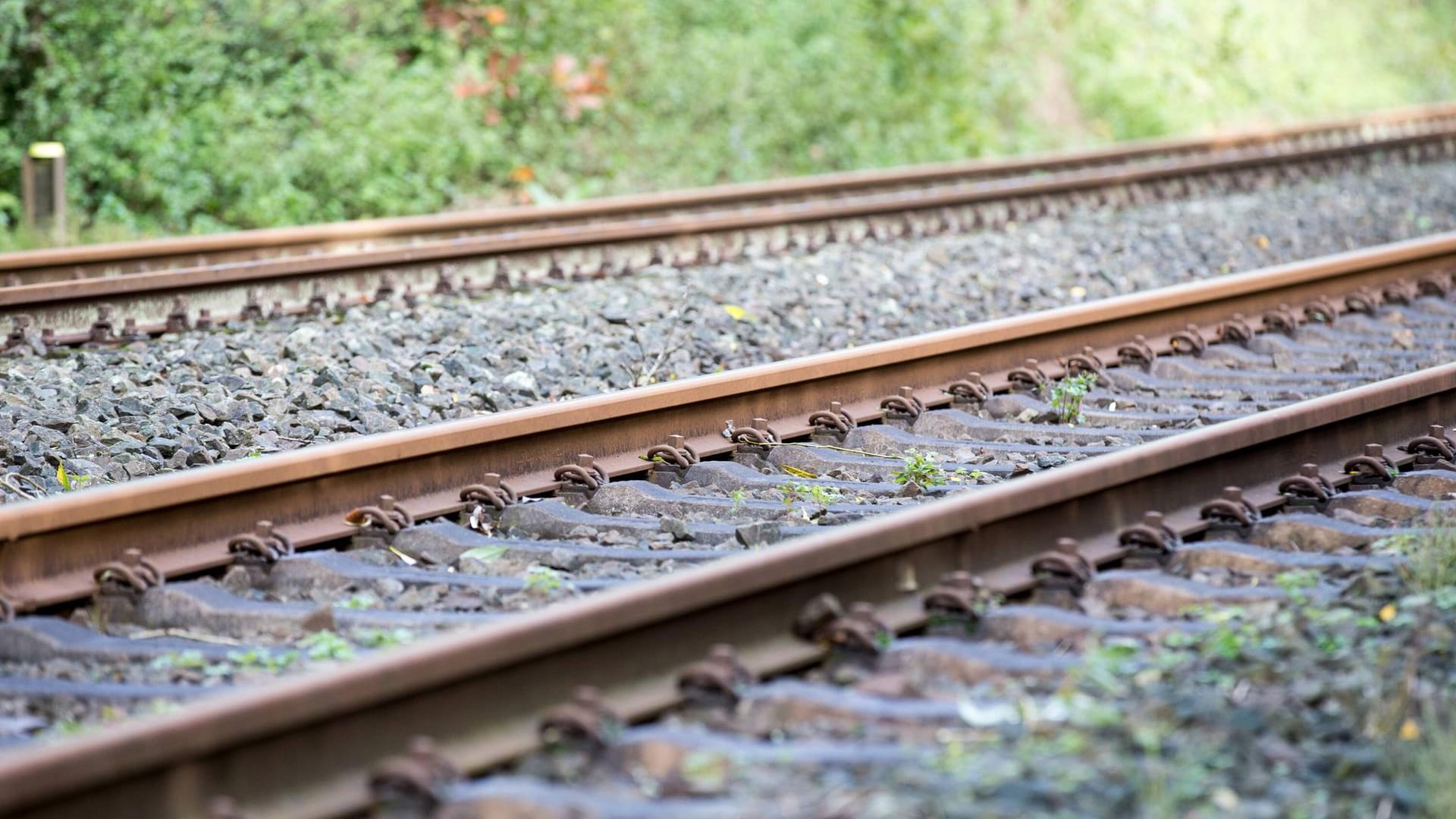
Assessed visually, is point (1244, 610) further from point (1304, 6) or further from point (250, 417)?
point (1304, 6)

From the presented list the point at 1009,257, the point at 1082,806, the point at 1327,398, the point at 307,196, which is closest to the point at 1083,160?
the point at 1009,257

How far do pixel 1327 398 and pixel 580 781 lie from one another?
3092 millimetres

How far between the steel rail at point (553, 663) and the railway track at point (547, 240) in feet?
15.7

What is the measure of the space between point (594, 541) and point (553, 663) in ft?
4.17

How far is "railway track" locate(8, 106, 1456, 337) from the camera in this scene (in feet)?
24.8

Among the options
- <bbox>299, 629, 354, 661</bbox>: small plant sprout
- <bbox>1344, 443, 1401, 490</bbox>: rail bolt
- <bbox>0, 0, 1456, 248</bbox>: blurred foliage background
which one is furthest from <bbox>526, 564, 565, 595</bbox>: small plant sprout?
<bbox>0, 0, 1456, 248</bbox>: blurred foliage background

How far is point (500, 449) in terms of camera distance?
482cm

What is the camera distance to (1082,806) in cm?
265

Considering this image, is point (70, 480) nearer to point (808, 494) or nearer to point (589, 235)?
point (808, 494)

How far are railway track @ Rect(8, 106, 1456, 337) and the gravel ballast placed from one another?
0.31 meters

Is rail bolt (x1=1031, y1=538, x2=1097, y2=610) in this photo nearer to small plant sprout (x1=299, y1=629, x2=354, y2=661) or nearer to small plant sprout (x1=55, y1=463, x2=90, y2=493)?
small plant sprout (x1=299, y1=629, x2=354, y2=661)

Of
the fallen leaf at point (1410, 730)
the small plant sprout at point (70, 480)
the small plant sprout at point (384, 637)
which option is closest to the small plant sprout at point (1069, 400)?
the fallen leaf at point (1410, 730)

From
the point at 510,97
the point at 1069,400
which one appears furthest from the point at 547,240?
the point at 510,97

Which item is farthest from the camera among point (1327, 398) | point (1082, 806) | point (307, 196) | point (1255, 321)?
point (307, 196)
